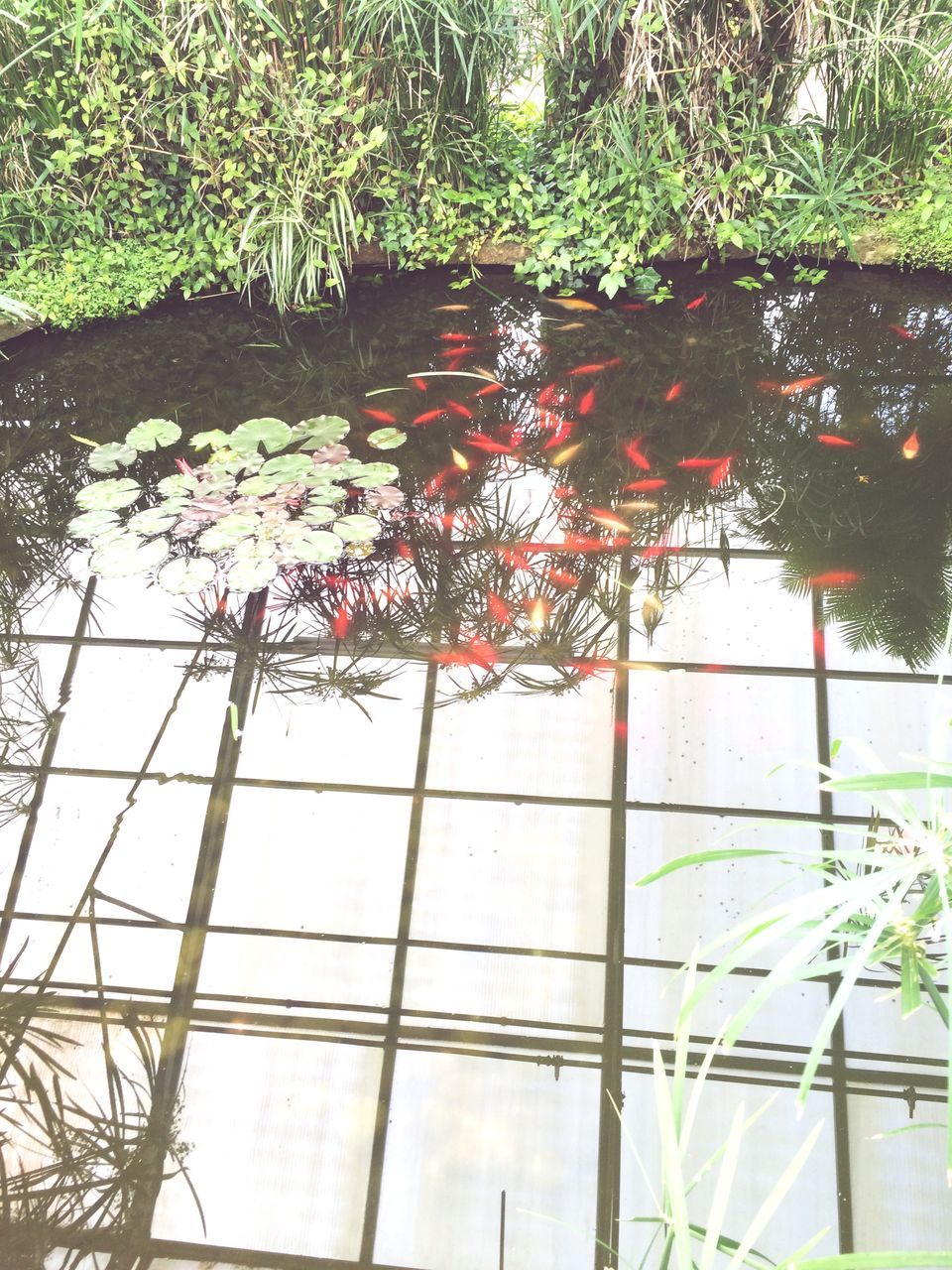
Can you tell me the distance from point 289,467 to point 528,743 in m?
1.11

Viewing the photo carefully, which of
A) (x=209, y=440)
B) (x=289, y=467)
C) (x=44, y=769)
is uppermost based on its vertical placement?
(x=209, y=440)

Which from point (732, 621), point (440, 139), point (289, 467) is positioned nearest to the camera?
point (732, 621)

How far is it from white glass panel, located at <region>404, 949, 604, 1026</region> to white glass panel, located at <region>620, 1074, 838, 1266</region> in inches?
6.3

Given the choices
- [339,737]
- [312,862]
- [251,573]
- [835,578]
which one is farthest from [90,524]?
[835,578]

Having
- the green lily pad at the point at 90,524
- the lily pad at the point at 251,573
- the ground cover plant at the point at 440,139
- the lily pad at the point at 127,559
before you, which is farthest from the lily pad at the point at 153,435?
the ground cover plant at the point at 440,139

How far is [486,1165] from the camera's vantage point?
1.45 m

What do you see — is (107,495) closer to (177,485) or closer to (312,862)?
(177,485)

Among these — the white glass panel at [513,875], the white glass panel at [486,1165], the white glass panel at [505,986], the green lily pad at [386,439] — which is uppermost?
the green lily pad at [386,439]

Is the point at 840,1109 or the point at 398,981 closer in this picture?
the point at 840,1109

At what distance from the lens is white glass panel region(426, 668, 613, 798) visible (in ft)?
6.46

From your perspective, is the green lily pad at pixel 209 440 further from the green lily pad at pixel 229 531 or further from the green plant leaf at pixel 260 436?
the green lily pad at pixel 229 531

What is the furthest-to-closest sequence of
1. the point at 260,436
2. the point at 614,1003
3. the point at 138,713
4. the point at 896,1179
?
1. the point at 260,436
2. the point at 138,713
3. the point at 614,1003
4. the point at 896,1179

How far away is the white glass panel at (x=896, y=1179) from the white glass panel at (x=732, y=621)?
99cm

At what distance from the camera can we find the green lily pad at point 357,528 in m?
2.45
